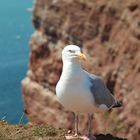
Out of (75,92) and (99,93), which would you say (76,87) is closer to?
(75,92)

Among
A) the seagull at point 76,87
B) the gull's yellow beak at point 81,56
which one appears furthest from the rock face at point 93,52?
the gull's yellow beak at point 81,56

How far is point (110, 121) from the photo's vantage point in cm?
2533

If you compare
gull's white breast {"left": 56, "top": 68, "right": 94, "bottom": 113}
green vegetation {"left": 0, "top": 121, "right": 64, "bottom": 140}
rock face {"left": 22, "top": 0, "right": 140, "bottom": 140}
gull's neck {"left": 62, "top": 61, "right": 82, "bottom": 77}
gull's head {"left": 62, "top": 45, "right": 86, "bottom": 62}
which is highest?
rock face {"left": 22, "top": 0, "right": 140, "bottom": 140}

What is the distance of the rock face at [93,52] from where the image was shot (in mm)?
25391

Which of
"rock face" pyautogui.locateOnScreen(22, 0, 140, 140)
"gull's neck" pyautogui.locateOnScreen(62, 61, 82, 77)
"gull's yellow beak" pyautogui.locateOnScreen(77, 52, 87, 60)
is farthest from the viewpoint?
"rock face" pyautogui.locateOnScreen(22, 0, 140, 140)

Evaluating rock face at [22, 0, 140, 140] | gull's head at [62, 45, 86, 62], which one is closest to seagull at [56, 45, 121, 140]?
gull's head at [62, 45, 86, 62]

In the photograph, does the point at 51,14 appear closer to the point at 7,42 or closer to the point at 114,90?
the point at 114,90

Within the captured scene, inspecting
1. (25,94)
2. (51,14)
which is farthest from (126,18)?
(25,94)

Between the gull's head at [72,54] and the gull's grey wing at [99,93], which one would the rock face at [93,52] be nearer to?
the gull's grey wing at [99,93]

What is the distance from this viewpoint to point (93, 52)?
91.9 ft

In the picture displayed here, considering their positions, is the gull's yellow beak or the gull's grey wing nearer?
the gull's yellow beak

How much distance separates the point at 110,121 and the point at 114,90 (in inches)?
67.0

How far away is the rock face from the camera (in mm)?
25391

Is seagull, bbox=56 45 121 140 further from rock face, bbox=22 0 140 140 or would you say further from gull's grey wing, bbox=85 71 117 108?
rock face, bbox=22 0 140 140
